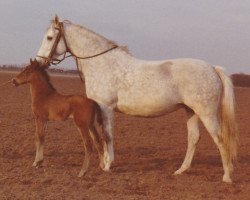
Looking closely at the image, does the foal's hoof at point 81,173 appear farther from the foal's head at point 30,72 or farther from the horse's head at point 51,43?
the horse's head at point 51,43

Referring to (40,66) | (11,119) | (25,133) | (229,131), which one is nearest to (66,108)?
(40,66)

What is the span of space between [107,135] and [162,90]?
3.78 feet

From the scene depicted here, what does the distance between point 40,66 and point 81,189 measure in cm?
259

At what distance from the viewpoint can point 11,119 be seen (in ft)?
47.1

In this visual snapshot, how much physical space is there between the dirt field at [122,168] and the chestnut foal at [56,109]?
0.44 meters

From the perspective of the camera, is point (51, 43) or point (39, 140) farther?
point (51, 43)

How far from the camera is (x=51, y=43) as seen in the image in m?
8.23

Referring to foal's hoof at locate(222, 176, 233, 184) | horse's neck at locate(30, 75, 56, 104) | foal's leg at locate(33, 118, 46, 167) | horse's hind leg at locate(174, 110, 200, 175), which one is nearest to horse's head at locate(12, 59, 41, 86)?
horse's neck at locate(30, 75, 56, 104)

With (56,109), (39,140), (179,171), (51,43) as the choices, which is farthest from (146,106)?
(51,43)

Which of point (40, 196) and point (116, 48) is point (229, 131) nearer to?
point (116, 48)

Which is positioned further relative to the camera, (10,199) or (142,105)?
(142,105)

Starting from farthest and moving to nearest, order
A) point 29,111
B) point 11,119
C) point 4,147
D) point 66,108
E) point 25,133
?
point 29,111 < point 11,119 < point 25,133 < point 4,147 < point 66,108

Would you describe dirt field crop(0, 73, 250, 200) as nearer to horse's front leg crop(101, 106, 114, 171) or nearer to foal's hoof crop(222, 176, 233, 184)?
foal's hoof crop(222, 176, 233, 184)

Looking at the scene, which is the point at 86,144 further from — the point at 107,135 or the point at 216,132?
the point at 216,132
